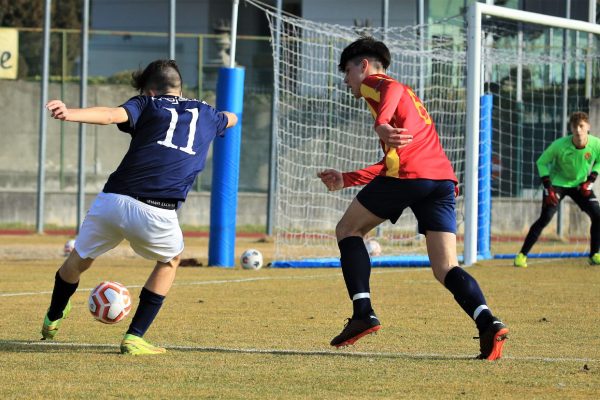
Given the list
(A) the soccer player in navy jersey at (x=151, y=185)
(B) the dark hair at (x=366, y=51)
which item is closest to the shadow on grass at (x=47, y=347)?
(A) the soccer player in navy jersey at (x=151, y=185)

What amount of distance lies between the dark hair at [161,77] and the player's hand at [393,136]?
1269mm

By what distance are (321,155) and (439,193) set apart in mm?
10801

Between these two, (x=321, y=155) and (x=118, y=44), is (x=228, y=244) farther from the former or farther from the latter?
(x=118, y=44)

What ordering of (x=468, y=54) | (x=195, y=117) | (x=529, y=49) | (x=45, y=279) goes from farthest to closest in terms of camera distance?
(x=529, y=49), (x=468, y=54), (x=45, y=279), (x=195, y=117)

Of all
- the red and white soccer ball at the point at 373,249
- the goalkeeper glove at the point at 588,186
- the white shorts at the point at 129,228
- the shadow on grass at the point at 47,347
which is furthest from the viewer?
the red and white soccer ball at the point at 373,249

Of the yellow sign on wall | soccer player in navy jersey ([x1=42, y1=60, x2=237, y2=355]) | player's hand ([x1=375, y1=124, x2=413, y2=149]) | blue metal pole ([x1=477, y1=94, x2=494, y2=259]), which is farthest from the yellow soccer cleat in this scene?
the yellow sign on wall

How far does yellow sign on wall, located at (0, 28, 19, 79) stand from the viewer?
2205cm

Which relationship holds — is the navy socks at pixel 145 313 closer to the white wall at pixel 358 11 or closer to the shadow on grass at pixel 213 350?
the shadow on grass at pixel 213 350

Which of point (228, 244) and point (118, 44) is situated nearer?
point (228, 244)

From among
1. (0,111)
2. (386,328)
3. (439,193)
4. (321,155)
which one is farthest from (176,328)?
(0,111)

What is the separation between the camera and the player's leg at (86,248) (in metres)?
6.80

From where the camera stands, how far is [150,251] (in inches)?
272

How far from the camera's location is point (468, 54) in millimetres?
14680

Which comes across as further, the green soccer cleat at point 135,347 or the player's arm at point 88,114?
the green soccer cleat at point 135,347
